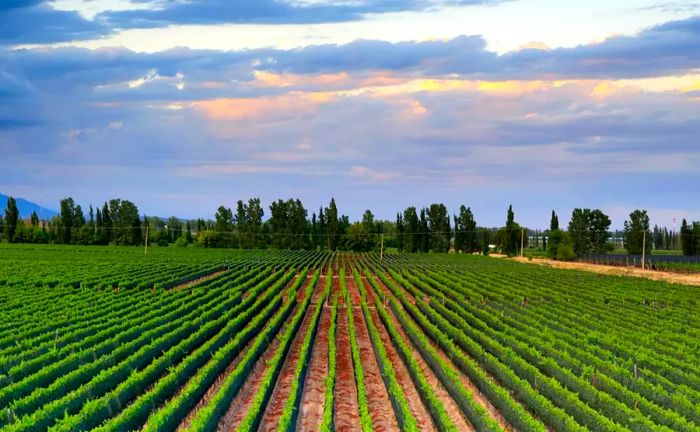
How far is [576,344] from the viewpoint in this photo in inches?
838

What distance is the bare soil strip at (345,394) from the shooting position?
15.0 metres

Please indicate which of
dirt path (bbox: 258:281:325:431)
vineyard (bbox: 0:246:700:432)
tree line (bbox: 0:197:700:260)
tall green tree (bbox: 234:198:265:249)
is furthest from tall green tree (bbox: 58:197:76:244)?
dirt path (bbox: 258:281:325:431)

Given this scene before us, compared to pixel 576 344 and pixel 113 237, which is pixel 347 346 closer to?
pixel 576 344

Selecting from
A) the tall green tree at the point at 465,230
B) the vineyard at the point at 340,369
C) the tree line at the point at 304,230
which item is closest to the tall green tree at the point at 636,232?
the tree line at the point at 304,230

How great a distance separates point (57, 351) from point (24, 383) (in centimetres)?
342

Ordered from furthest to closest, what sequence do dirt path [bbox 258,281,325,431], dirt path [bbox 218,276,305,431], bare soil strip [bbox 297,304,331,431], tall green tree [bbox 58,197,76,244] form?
tall green tree [bbox 58,197,76,244] → bare soil strip [bbox 297,304,331,431] → dirt path [bbox 258,281,325,431] → dirt path [bbox 218,276,305,431]

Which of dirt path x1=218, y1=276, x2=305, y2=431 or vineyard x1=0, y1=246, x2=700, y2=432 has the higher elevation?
vineyard x1=0, y1=246, x2=700, y2=432

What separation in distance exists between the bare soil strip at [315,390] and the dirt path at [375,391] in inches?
53.0

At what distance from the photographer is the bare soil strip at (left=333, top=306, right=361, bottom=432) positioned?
15041 millimetres

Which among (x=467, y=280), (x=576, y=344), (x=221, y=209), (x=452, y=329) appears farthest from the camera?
(x=221, y=209)

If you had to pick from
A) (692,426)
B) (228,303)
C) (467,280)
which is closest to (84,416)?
(692,426)

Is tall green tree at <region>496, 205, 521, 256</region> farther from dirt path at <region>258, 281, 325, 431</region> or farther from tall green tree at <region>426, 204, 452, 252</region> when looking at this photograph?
dirt path at <region>258, 281, 325, 431</region>

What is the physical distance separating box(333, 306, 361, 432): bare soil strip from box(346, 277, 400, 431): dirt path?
434mm

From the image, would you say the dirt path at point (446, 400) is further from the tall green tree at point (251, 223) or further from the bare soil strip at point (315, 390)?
the tall green tree at point (251, 223)
